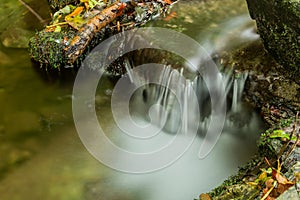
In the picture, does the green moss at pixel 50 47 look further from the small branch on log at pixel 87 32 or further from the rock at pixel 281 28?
the rock at pixel 281 28

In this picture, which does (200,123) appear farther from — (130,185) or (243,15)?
(243,15)

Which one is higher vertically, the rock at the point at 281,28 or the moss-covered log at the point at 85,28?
the rock at the point at 281,28

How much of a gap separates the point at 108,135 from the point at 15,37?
2531mm

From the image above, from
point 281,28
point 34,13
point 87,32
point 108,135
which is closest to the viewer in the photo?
point 281,28

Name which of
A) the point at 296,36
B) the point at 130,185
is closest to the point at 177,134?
the point at 130,185

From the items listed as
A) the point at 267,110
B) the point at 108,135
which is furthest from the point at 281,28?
the point at 108,135

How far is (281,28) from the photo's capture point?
416 cm

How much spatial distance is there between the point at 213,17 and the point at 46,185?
3193 mm

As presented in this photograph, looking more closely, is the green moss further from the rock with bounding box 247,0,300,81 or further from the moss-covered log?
the rock with bounding box 247,0,300,81

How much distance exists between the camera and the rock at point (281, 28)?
3867 millimetres

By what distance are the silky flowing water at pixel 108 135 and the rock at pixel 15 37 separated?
17 cm

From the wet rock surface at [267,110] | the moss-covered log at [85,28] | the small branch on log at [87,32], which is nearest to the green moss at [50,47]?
the moss-covered log at [85,28]

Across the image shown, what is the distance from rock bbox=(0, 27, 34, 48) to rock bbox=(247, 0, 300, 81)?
137 inches

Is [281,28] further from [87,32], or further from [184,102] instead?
[87,32]
